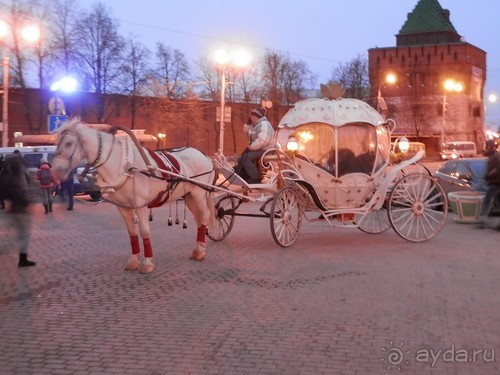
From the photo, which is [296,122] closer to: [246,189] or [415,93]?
[246,189]

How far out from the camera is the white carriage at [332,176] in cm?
1210

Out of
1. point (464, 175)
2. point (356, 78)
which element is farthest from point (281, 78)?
point (464, 175)

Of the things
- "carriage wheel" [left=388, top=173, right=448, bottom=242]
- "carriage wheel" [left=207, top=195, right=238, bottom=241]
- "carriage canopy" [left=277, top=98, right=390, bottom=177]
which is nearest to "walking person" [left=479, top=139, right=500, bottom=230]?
"carriage wheel" [left=388, top=173, right=448, bottom=242]

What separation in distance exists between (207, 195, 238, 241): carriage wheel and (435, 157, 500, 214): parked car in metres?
6.97

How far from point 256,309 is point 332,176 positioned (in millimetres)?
5223

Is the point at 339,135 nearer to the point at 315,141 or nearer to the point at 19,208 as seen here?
the point at 315,141

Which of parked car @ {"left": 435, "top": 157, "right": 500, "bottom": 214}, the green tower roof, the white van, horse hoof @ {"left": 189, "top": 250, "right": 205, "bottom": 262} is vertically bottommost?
horse hoof @ {"left": 189, "top": 250, "right": 205, "bottom": 262}

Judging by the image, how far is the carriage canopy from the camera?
40.8 ft

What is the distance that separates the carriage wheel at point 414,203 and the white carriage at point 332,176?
0.06ft

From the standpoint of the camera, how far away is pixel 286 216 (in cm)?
1174

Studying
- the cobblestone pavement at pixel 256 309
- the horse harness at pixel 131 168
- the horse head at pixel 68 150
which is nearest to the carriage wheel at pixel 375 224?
the cobblestone pavement at pixel 256 309

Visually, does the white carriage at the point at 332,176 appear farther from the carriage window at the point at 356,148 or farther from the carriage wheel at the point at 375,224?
the carriage wheel at the point at 375,224

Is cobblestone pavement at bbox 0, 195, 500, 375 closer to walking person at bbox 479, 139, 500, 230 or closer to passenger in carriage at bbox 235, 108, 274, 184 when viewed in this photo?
passenger in carriage at bbox 235, 108, 274, 184

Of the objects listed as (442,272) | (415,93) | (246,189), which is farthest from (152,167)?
(415,93)
